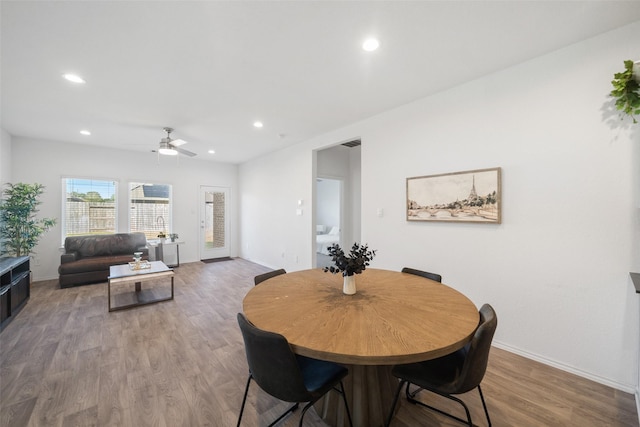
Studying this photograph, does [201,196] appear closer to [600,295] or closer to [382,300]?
[382,300]

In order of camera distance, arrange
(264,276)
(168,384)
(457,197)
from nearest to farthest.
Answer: (168,384) → (264,276) → (457,197)

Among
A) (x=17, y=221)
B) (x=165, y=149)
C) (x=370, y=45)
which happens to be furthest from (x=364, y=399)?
(x=17, y=221)

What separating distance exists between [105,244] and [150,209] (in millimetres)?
1259

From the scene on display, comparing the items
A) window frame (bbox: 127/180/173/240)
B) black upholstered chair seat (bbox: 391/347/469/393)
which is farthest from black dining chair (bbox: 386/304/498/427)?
window frame (bbox: 127/180/173/240)

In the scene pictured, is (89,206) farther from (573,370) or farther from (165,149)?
(573,370)

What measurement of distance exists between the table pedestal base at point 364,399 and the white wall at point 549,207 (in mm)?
1640

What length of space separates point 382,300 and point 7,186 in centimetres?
671

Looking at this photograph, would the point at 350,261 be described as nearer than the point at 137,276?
Yes

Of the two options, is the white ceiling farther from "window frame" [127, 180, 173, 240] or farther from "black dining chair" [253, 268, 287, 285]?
"window frame" [127, 180, 173, 240]

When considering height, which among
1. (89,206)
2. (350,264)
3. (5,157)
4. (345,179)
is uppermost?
(5,157)

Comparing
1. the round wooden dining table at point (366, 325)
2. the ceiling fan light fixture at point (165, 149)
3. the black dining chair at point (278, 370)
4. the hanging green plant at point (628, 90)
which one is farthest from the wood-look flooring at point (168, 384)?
the ceiling fan light fixture at point (165, 149)

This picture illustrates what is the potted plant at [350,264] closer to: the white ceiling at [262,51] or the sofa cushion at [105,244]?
the white ceiling at [262,51]

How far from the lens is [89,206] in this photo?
5570 millimetres

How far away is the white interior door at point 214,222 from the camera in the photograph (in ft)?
23.2
